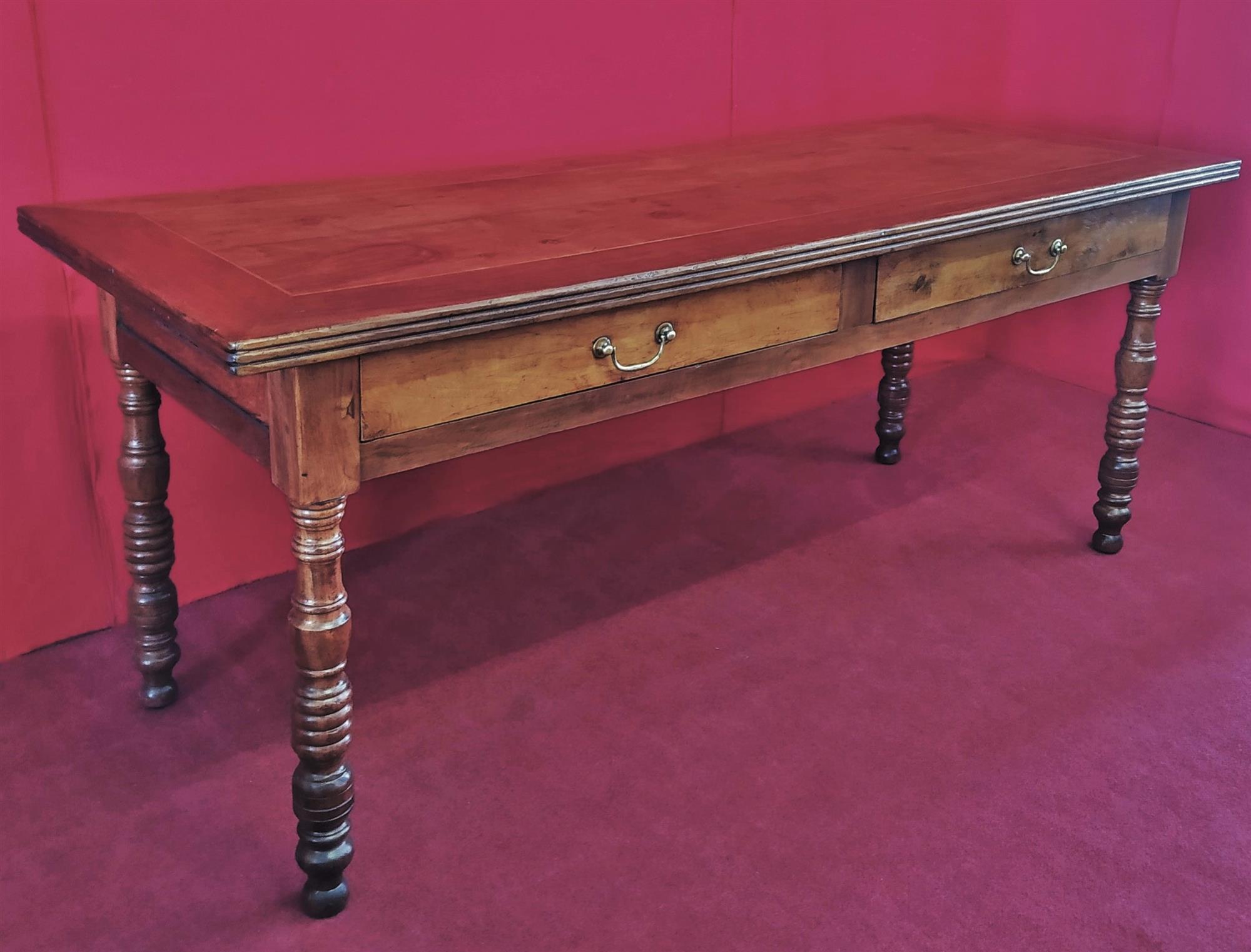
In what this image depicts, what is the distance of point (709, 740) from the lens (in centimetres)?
226

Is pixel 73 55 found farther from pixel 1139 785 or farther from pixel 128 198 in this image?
pixel 1139 785

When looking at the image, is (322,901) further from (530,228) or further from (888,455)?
(888,455)

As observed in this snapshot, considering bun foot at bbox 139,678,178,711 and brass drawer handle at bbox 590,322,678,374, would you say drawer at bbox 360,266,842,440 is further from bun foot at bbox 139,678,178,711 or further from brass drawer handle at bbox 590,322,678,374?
bun foot at bbox 139,678,178,711

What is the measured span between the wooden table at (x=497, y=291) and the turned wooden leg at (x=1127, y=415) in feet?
0.05

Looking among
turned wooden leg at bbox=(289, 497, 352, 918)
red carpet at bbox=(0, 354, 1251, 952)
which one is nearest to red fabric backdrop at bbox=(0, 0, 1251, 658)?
red carpet at bbox=(0, 354, 1251, 952)

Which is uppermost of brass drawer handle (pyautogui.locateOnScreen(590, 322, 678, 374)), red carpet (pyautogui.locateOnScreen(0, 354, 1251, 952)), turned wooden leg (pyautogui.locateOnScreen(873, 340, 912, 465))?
brass drawer handle (pyautogui.locateOnScreen(590, 322, 678, 374))

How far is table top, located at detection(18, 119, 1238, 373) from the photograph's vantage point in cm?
162

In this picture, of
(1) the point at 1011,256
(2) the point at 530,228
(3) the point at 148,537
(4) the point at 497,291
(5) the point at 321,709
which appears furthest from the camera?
(1) the point at 1011,256

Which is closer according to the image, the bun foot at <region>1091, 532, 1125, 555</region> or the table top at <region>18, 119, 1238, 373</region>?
the table top at <region>18, 119, 1238, 373</region>

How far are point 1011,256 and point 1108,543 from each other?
0.88 m

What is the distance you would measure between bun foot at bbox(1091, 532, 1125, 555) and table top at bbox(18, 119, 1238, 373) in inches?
31.5

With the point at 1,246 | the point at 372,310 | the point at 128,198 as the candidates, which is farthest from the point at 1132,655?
the point at 1,246

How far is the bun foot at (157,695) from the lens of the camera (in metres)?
2.33

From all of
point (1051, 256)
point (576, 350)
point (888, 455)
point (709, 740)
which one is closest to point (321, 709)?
point (576, 350)
